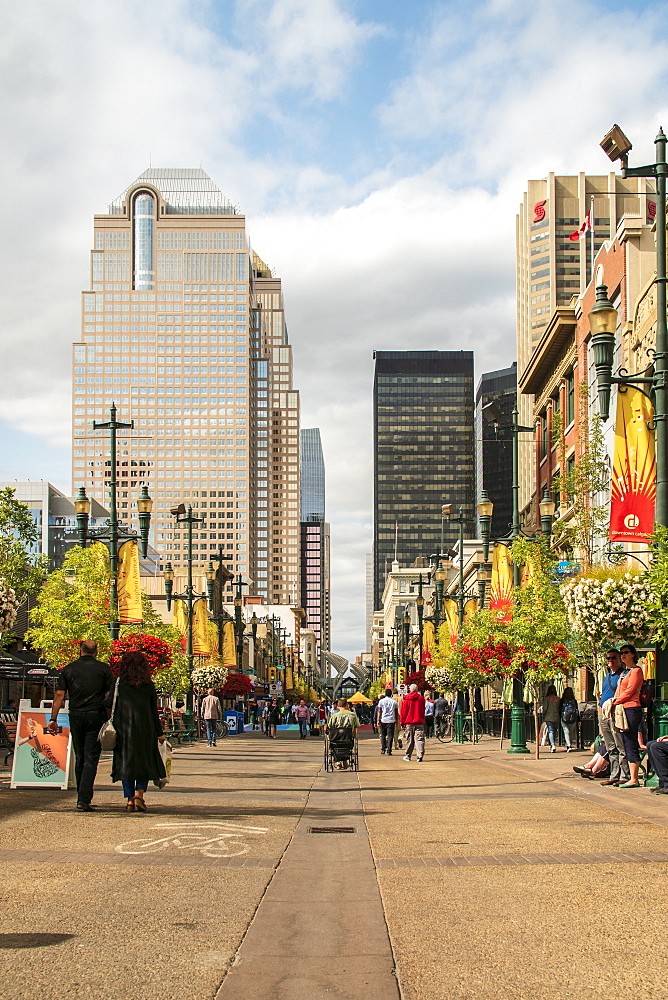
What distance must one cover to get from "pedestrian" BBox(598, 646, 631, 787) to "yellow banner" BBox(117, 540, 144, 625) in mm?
16984

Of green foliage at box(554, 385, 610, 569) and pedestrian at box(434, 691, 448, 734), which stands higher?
green foliage at box(554, 385, 610, 569)

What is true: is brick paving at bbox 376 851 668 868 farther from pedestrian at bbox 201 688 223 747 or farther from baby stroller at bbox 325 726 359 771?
pedestrian at bbox 201 688 223 747

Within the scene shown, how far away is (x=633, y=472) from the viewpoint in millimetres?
16609

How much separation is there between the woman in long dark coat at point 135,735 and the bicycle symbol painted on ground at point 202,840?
1084 mm

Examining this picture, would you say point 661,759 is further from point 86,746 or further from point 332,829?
point 86,746

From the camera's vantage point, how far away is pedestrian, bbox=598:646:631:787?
1549cm

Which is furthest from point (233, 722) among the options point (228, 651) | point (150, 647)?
point (150, 647)

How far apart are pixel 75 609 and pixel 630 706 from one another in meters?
22.8

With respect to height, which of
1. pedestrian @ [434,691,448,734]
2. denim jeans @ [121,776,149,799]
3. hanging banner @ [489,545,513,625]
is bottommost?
pedestrian @ [434,691,448,734]

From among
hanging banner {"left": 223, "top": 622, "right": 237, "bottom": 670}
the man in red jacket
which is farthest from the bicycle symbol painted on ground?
hanging banner {"left": 223, "top": 622, "right": 237, "bottom": 670}

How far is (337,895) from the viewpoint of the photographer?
292 inches

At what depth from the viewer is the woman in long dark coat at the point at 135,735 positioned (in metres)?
11.9

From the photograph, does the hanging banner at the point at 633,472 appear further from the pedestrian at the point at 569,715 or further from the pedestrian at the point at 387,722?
the pedestrian at the point at 387,722

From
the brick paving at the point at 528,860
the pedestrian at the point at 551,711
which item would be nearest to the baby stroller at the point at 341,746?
the pedestrian at the point at 551,711
